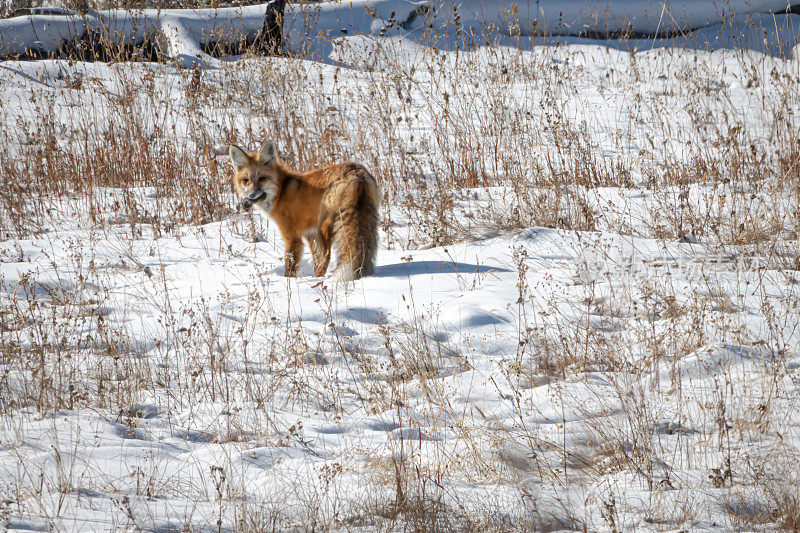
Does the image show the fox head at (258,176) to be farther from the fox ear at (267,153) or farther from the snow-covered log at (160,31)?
the snow-covered log at (160,31)

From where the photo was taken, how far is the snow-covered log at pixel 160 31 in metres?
11.7

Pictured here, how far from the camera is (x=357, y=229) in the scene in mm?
6020

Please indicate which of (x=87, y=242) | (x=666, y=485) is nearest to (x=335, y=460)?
(x=666, y=485)

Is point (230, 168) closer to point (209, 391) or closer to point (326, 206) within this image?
point (326, 206)

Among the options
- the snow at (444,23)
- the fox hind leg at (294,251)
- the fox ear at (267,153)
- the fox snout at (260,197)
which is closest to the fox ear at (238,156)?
the fox ear at (267,153)

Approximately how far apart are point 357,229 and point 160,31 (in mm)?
8754

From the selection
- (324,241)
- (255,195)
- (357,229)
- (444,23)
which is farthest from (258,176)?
(444,23)

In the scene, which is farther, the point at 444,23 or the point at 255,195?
the point at 444,23

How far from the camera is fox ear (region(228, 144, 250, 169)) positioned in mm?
6572

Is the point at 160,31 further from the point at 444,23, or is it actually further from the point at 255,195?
the point at 255,195

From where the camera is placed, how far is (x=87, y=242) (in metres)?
7.09

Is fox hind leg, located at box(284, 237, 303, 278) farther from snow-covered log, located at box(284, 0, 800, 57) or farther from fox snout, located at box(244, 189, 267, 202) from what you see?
snow-covered log, located at box(284, 0, 800, 57)

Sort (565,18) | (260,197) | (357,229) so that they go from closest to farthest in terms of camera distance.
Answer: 1. (357,229)
2. (260,197)
3. (565,18)

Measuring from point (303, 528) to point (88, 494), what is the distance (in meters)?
0.99
